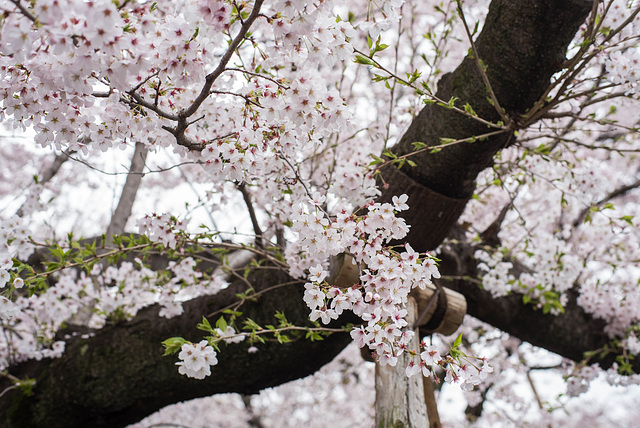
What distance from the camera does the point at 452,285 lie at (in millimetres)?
3180

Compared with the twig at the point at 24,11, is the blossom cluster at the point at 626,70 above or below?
above

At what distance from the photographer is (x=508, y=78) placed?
2014 mm

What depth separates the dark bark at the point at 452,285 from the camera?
1.97 m

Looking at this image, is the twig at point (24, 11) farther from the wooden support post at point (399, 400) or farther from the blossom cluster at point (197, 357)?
the wooden support post at point (399, 400)

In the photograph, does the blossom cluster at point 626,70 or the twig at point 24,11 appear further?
the blossom cluster at point 626,70

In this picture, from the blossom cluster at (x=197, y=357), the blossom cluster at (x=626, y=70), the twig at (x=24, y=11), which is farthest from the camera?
the blossom cluster at (x=626, y=70)

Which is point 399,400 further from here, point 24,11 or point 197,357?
point 24,11

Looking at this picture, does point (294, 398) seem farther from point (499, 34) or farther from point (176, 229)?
point (499, 34)

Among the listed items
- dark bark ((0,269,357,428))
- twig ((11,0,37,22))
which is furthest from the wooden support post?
twig ((11,0,37,22))

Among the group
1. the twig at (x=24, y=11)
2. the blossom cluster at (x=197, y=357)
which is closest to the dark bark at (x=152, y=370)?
the blossom cluster at (x=197, y=357)

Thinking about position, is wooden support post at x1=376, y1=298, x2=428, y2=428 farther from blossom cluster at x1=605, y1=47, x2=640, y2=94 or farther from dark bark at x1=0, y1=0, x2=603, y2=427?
blossom cluster at x1=605, y1=47, x2=640, y2=94

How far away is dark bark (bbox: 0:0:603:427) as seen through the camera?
1.97m

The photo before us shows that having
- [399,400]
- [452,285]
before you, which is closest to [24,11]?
[399,400]

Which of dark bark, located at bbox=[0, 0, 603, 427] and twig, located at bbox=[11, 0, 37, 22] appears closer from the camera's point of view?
twig, located at bbox=[11, 0, 37, 22]
